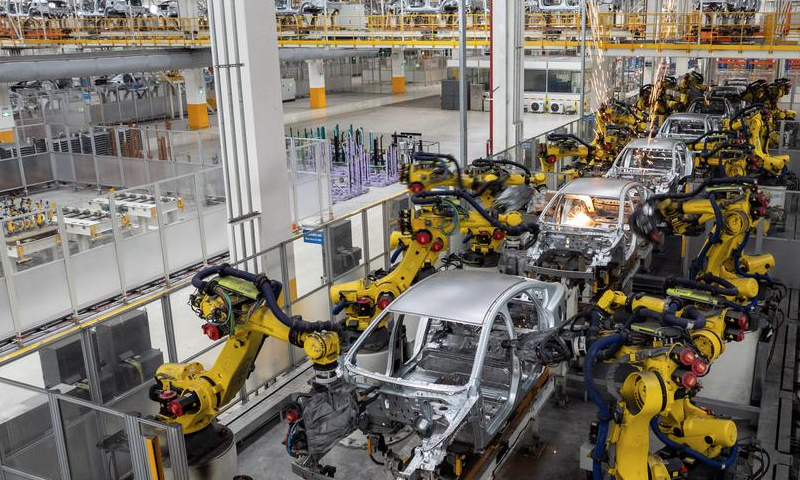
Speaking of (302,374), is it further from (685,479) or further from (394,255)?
(685,479)

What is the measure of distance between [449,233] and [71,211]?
8.43 meters

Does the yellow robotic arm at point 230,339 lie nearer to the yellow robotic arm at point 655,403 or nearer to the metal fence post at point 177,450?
the metal fence post at point 177,450

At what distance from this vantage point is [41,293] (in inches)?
452

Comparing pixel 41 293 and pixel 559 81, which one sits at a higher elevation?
pixel 559 81

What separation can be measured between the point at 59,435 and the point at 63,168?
58.1 feet

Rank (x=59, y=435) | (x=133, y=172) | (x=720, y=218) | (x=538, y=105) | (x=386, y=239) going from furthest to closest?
(x=538, y=105) → (x=133, y=172) → (x=386, y=239) → (x=720, y=218) → (x=59, y=435)

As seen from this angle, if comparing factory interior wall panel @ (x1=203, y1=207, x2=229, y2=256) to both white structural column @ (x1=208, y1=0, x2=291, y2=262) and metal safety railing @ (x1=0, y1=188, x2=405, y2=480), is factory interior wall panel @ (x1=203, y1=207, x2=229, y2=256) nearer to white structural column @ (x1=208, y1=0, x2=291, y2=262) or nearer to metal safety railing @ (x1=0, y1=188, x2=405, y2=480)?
white structural column @ (x1=208, y1=0, x2=291, y2=262)

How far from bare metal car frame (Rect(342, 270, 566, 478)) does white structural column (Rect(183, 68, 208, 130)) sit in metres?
27.0

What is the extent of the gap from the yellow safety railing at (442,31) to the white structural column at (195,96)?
169cm

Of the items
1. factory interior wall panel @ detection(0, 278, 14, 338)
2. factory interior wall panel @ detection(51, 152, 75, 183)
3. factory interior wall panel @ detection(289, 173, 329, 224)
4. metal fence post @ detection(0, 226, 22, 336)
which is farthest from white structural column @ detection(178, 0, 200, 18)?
factory interior wall panel @ detection(0, 278, 14, 338)

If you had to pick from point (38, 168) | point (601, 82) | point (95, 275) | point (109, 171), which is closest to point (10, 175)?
point (38, 168)

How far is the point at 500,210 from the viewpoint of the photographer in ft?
33.3

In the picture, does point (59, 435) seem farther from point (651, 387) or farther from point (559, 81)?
point (559, 81)

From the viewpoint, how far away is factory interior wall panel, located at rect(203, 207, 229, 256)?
1464cm
